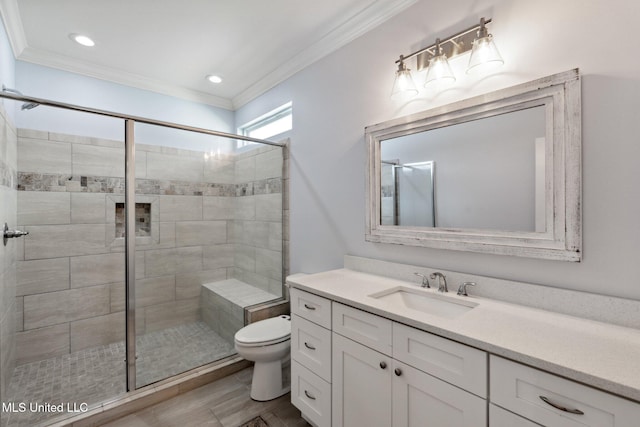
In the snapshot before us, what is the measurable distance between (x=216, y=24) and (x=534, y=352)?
261cm

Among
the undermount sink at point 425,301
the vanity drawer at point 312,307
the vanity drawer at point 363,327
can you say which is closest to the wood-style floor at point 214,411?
the vanity drawer at point 312,307

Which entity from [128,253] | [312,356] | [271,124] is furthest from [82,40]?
[312,356]

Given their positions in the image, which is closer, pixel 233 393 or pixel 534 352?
pixel 534 352

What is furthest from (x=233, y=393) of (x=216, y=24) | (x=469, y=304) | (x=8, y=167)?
(x=216, y=24)

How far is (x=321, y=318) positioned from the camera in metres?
1.54

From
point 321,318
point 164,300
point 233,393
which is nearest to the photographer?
point 321,318

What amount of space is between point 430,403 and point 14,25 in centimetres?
345

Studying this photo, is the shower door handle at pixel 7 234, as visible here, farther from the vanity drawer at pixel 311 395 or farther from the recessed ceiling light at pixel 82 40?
the vanity drawer at pixel 311 395

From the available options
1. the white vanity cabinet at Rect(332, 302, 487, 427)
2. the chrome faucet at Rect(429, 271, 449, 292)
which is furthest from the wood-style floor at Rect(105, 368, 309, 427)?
the chrome faucet at Rect(429, 271, 449, 292)

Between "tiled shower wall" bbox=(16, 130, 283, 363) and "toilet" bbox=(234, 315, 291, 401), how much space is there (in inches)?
31.4

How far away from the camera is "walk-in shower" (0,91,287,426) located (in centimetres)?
203

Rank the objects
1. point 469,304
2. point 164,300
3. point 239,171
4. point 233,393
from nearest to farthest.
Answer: point 469,304
point 233,393
point 164,300
point 239,171

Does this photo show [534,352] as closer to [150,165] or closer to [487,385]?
[487,385]

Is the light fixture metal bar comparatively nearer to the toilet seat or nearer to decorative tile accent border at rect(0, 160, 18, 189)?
the toilet seat
